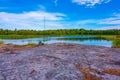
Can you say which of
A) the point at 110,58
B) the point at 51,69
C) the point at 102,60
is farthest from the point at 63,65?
the point at 110,58

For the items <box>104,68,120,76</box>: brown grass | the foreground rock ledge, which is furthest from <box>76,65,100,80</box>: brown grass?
<box>104,68,120,76</box>: brown grass

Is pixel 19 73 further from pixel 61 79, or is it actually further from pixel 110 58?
pixel 110 58

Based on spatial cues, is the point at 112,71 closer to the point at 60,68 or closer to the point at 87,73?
the point at 87,73

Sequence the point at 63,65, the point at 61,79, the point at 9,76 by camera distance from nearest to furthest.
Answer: the point at 61,79 → the point at 9,76 → the point at 63,65

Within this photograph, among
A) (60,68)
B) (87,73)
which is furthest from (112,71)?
(60,68)

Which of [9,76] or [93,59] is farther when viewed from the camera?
[93,59]

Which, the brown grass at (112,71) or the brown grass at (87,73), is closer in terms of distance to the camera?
the brown grass at (87,73)

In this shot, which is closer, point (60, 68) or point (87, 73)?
point (87, 73)

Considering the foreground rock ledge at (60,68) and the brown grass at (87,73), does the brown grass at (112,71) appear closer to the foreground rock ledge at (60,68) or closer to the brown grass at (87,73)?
the foreground rock ledge at (60,68)

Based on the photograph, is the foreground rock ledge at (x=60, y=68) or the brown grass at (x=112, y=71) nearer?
the foreground rock ledge at (x=60, y=68)

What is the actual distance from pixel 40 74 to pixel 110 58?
3.18 m

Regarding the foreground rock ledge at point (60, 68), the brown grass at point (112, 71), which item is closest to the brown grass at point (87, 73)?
the foreground rock ledge at point (60, 68)

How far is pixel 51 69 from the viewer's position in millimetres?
6727

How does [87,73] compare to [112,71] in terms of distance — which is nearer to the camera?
[87,73]
